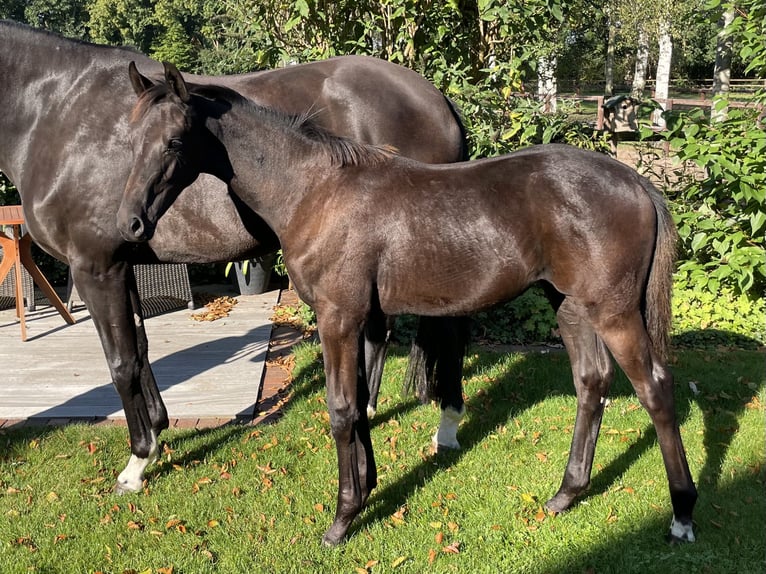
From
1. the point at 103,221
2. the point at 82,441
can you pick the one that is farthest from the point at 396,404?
the point at 103,221

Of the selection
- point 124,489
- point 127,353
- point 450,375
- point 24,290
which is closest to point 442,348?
point 450,375

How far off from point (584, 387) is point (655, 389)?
1.55 ft

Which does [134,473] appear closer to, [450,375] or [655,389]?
[450,375]

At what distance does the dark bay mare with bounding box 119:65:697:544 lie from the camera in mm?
2816

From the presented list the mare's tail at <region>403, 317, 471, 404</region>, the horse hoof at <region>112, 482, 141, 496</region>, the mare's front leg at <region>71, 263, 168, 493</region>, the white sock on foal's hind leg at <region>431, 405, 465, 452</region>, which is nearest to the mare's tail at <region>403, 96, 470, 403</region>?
the mare's tail at <region>403, 317, 471, 404</region>

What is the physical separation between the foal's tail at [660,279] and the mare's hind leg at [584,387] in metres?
0.38

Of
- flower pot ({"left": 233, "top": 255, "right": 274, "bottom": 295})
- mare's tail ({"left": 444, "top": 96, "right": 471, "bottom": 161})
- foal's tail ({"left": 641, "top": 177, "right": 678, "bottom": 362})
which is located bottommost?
flower pot ({"left": 233, "top": 255, "right": 274, "bottom": 295})

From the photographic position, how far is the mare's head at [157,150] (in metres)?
2.64

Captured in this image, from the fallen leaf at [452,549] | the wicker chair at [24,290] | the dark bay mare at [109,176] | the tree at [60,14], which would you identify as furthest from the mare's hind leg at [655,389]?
the tree at [60,14]

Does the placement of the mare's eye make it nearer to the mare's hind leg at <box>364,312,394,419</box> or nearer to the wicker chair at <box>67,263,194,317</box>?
the mare's hind leg at <box>364,312,394,419</box>

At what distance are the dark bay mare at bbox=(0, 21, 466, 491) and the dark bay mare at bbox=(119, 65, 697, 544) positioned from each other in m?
0.61

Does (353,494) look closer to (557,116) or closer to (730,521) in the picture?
(730,521)

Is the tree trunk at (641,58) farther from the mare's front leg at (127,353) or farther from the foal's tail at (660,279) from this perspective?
the mare's front leg at (127,353)

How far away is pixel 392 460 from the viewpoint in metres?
4.02
